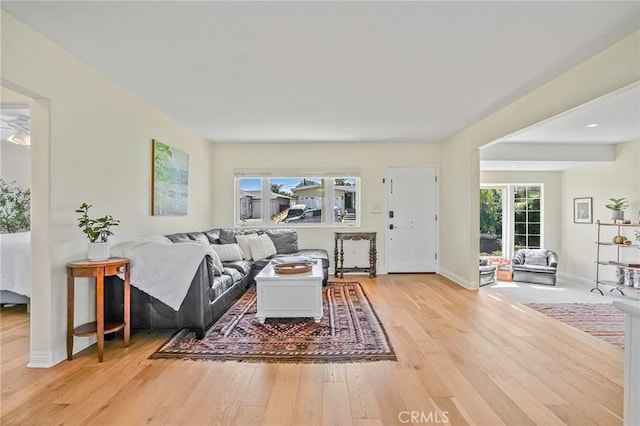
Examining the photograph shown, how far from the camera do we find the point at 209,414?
1951 mm

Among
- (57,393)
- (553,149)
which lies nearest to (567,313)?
(553,149)

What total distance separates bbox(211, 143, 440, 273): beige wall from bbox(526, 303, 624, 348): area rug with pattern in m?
2.65

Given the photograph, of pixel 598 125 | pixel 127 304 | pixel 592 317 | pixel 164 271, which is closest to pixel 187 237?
pixel 164 271

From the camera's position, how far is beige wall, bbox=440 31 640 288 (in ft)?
8.45

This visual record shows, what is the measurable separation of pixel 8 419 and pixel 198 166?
13.7 ft

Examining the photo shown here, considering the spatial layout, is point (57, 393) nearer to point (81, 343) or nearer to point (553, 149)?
point (81, 343)

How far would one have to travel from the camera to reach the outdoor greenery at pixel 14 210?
472 centimetres

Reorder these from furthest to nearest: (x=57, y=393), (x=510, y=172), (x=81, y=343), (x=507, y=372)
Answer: (x=510, y=172)
(x=81, y=343)
(x=507, y=372)
(x=57, y=393)

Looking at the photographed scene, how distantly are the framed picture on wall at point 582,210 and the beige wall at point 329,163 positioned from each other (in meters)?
2.91

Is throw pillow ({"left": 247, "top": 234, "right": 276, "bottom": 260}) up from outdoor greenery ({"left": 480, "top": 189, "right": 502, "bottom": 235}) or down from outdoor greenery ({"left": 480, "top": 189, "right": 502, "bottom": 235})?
down

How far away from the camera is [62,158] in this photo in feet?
8.76

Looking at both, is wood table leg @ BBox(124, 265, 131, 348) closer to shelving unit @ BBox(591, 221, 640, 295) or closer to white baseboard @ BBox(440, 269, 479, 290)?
white baseboard @ BBox(440, 269, 479, 290)

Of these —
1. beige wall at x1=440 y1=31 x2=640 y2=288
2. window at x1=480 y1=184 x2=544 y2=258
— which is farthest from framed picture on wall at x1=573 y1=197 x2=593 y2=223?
beige wall at x1=440 y1=31 x2=640 y2=288

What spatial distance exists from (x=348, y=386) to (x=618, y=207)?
581 cm
